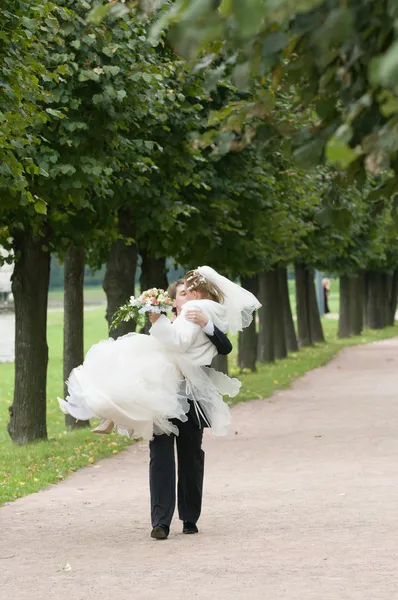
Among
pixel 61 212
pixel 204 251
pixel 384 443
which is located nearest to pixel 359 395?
pixel 204 251

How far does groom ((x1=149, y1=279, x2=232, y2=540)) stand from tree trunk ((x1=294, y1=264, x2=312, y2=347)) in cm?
3136

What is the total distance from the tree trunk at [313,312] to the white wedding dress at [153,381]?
104 ft

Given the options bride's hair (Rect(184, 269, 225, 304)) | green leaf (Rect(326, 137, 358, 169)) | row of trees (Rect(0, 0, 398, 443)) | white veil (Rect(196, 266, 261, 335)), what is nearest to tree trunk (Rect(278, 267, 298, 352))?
row of trees (Rect(0, 0, 398, 443))

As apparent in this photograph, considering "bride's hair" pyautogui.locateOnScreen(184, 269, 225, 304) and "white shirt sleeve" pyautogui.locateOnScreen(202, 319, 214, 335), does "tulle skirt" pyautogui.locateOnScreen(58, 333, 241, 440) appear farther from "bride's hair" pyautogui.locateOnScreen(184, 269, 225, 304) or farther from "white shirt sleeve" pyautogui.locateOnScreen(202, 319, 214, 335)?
"bride's hair" pyautogui.locateOnScreen(184, 269, 225, 304)

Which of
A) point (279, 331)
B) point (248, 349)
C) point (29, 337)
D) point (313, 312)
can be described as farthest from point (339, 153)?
point (313, 312)

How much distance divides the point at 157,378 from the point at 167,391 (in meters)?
0.11

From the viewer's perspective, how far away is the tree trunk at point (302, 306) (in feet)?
133

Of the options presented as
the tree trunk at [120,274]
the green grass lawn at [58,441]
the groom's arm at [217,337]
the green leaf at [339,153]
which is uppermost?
the tree trunk at [120,274]

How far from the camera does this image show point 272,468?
43.5 ft

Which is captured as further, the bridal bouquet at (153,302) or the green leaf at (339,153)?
the bridal bouquet at (153,302)

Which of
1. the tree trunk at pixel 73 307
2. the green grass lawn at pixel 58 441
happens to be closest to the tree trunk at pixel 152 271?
the green grass lawn at pixel 58 441

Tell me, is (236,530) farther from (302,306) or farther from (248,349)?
(302,306)

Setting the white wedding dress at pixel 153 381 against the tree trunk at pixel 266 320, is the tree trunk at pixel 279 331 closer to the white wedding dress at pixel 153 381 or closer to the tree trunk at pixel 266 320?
the tree trunk at pixel 266 320

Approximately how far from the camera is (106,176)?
14.4m
